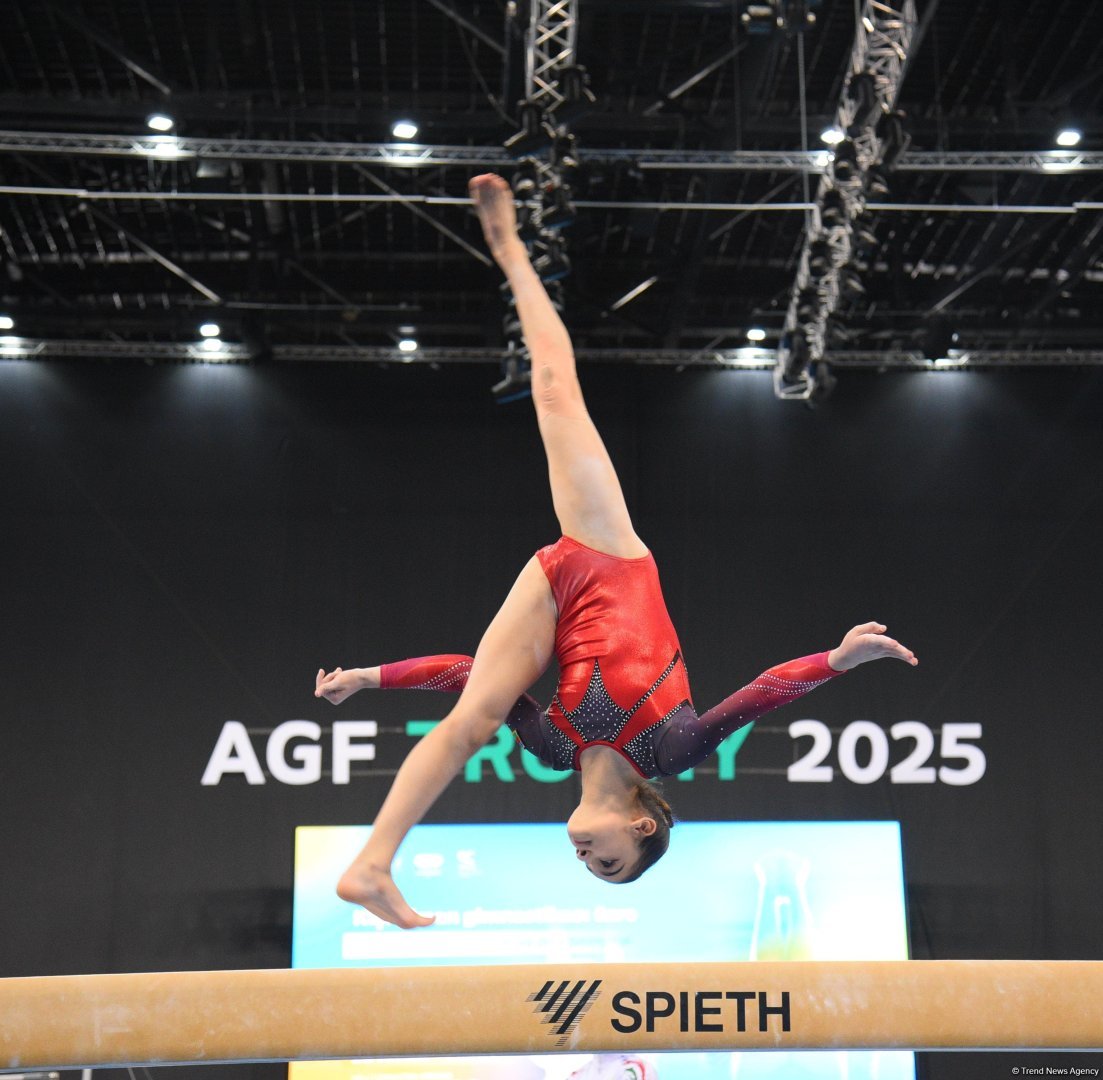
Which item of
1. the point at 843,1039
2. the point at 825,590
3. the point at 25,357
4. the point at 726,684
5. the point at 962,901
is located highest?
the point at 25,357

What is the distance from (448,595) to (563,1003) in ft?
22.7

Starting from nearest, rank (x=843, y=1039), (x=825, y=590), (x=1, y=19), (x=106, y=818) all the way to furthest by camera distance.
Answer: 1. (x=843, y=1039)
2. (x=1, y=19)
3. (x=106, y=818)
4. (x=825, y=590)

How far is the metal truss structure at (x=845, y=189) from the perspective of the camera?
6.54 meters

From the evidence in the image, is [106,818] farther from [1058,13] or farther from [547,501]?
[1058,13]

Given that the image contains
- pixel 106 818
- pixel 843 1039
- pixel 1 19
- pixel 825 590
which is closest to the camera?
pixel 843 1039

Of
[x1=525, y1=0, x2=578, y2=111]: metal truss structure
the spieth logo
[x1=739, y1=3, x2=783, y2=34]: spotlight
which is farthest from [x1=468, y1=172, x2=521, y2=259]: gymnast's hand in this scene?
[x1=525, y1=0, x2=578, y2=111]: metal truss structure

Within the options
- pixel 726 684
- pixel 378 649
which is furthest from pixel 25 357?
pixel 726 684

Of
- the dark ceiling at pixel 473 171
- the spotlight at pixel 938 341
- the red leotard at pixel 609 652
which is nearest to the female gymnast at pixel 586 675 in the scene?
the red leotard at pixel 609 652

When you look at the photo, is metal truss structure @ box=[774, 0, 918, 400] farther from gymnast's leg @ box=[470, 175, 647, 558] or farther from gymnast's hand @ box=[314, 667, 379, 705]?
gymnast's hand @ box=[314, 667, 379, 705]

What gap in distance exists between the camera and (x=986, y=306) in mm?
10266

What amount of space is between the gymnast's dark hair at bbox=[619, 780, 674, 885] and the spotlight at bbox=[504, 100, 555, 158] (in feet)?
13.5

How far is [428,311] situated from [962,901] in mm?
5809

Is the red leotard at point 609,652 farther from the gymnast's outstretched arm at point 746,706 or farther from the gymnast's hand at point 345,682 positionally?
the gymnast's hand at point 345,682

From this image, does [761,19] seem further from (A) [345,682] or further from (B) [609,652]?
(A) [345,682]
